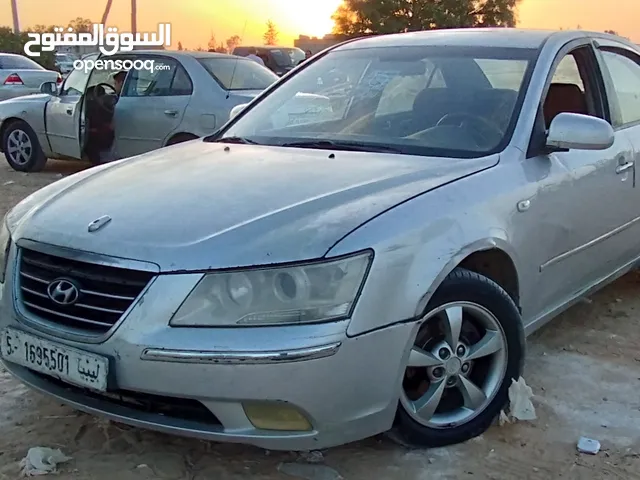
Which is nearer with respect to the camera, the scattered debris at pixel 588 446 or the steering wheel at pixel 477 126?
the scattered debris at pixel 588 446

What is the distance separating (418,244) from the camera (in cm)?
275

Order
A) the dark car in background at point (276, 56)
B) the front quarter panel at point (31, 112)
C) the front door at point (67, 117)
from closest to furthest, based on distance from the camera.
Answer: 1. the front door at point (67, 117)
2. the front quarter panel at point (31, 112)
3. the dark car in background at point (276, 56)

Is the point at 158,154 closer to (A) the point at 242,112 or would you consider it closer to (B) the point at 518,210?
(A) the point at 242,112

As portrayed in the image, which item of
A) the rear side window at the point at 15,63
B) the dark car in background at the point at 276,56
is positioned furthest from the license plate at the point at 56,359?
the dark car in background at the point at 276,56

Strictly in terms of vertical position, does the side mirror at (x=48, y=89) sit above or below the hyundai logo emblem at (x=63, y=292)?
below

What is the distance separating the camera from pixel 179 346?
98.0 inches

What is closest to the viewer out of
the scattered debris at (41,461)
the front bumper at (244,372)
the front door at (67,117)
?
the front bumper at (244,372)

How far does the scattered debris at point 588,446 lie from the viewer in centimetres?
310

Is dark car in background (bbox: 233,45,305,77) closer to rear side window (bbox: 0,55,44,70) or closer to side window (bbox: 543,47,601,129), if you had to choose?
rear side window (bbox: 0,55,44,70)

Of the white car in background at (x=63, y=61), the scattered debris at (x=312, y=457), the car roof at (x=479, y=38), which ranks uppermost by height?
the car roof at (x=479, y=38)

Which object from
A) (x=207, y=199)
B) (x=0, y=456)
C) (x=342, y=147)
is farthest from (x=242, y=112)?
(x=0, y=456)

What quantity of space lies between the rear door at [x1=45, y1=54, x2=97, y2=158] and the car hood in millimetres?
5651

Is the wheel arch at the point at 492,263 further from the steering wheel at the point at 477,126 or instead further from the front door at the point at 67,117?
the front door at the point at 67,117

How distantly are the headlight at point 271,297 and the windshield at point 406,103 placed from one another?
109cm
